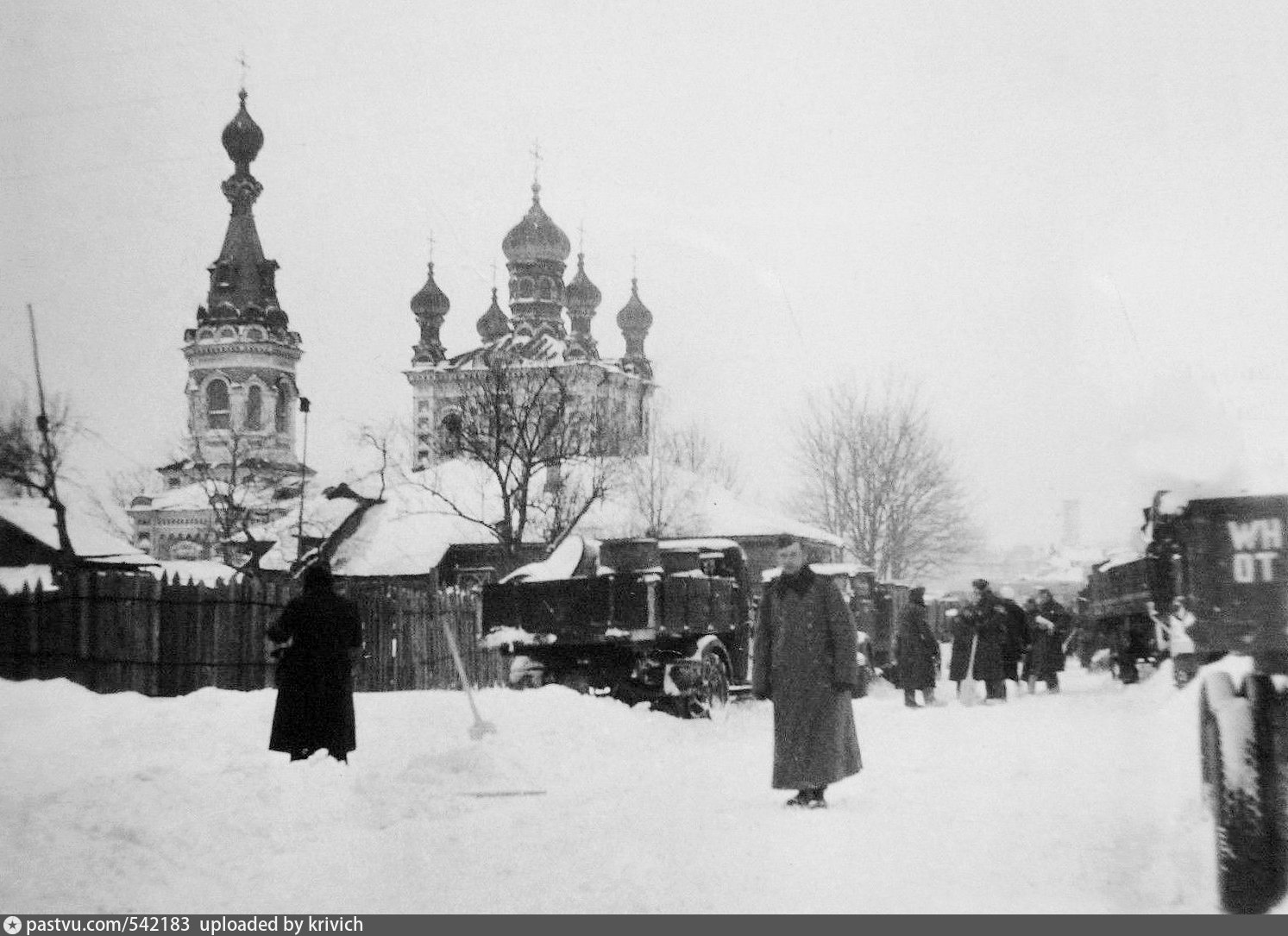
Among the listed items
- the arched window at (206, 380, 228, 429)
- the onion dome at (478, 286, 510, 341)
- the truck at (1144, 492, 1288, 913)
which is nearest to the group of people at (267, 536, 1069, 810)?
the arched window at (206, 380, 228, 429)

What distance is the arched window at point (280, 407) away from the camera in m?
10.7

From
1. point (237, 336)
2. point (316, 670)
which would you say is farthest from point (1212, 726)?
point (316, 670)

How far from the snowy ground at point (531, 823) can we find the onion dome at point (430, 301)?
249cm

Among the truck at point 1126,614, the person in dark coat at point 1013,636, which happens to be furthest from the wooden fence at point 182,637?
the truck at point 1126,614

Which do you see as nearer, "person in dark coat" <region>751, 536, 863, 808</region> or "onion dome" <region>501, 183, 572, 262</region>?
A: "person in dark coat" <region>751, 536, 863, 808</region>

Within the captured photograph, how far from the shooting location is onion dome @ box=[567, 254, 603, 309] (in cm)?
1055

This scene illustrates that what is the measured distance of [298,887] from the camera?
6.59m

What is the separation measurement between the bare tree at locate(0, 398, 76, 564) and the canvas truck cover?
19.7ft

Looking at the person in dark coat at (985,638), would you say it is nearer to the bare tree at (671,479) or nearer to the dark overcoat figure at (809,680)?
the bare tree at (671,479)

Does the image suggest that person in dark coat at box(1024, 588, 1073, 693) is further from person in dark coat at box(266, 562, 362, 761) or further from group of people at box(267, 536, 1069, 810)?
person in dark coat at box(266, 562, 362, 761)

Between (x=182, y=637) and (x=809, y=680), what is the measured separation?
4.73m

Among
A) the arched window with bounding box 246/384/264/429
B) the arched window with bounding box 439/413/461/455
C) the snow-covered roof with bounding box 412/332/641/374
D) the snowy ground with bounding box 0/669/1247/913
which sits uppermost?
the snow-covered roof with bounding box 412/332/641/374

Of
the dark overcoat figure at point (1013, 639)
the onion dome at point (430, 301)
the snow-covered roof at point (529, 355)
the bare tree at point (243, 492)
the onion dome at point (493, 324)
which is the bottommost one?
the dark overcoat figure at point (1013, 639)
